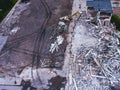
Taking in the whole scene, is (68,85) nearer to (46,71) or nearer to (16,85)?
(46,71)

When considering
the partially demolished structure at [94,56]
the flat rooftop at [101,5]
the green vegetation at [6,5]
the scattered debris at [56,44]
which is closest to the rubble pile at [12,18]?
the green vegetation at [6,5]

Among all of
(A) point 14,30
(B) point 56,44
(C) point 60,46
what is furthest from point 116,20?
(A) point 14,30

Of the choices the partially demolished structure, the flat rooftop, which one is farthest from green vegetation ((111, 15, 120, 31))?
the flat rooftop

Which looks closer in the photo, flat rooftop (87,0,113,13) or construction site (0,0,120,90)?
construction site (0,0,120,90)

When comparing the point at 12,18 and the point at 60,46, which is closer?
the point at 60,46

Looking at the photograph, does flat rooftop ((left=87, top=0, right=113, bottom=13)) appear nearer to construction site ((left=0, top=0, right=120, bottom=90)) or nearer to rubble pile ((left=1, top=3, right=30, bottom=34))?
construction site ((left=0, top=0, right=120, bottom=90))

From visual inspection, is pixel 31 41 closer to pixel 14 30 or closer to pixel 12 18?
pixel 14 30

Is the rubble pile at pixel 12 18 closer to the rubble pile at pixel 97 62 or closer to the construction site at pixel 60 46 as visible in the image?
the construction site at pixel 60 46
